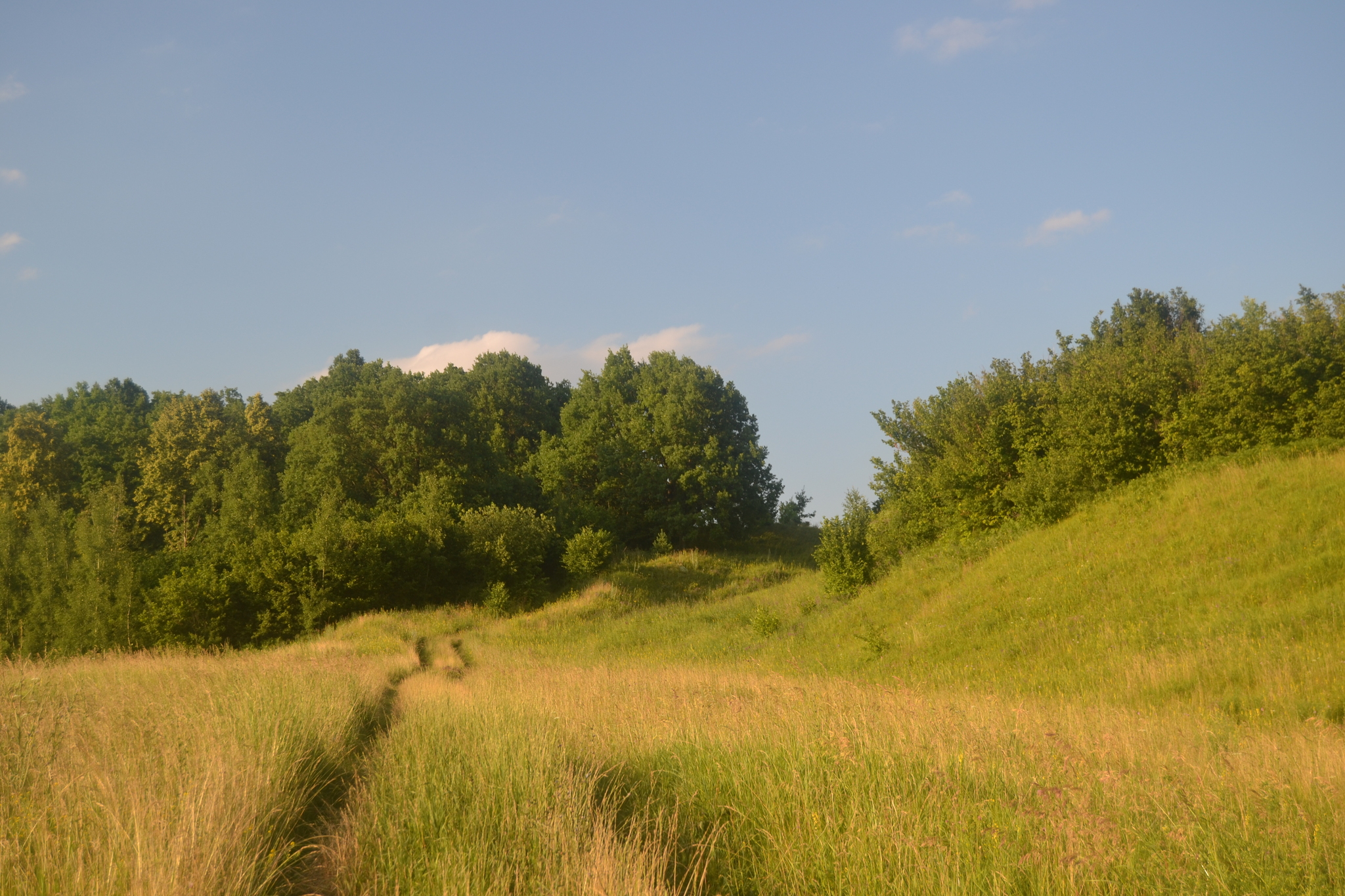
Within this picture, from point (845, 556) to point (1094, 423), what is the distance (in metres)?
9.61

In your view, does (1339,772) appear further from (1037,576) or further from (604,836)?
Result: (1037,576)

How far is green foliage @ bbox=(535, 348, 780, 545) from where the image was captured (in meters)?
52.9

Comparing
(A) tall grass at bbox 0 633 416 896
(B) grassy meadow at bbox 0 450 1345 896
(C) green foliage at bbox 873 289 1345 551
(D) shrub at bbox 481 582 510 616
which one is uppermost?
(C) green foliage at bbox 873 289 1345 551

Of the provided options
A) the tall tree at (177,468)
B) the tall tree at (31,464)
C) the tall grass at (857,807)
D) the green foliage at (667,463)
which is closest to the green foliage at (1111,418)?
the tall grass at (857,807)

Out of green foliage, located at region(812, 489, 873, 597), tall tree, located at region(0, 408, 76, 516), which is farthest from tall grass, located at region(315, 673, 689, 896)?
tall tree, located at region(0, 408, 76, 516)

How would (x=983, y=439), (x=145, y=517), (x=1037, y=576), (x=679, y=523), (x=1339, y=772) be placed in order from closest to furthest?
1. (x=1339, y=772)
2. (x=1037, y=576)
3. (x=983, y=439)
4. (x=145, y=517)
5. (x=679, y=523)

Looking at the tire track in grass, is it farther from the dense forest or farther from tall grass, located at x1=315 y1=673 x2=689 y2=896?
the dense forest

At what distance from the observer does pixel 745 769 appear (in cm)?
611

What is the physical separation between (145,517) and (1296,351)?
5960 centimetres

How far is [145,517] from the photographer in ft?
157

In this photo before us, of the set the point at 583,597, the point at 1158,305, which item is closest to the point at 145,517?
the point at 583,597

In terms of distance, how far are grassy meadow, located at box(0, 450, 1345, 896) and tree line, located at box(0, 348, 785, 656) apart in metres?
20.7

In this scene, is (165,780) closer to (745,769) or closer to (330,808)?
(330,808)

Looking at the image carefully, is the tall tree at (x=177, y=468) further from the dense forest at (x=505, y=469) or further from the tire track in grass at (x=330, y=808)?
the tire track in grass at (x=330, y=808)
